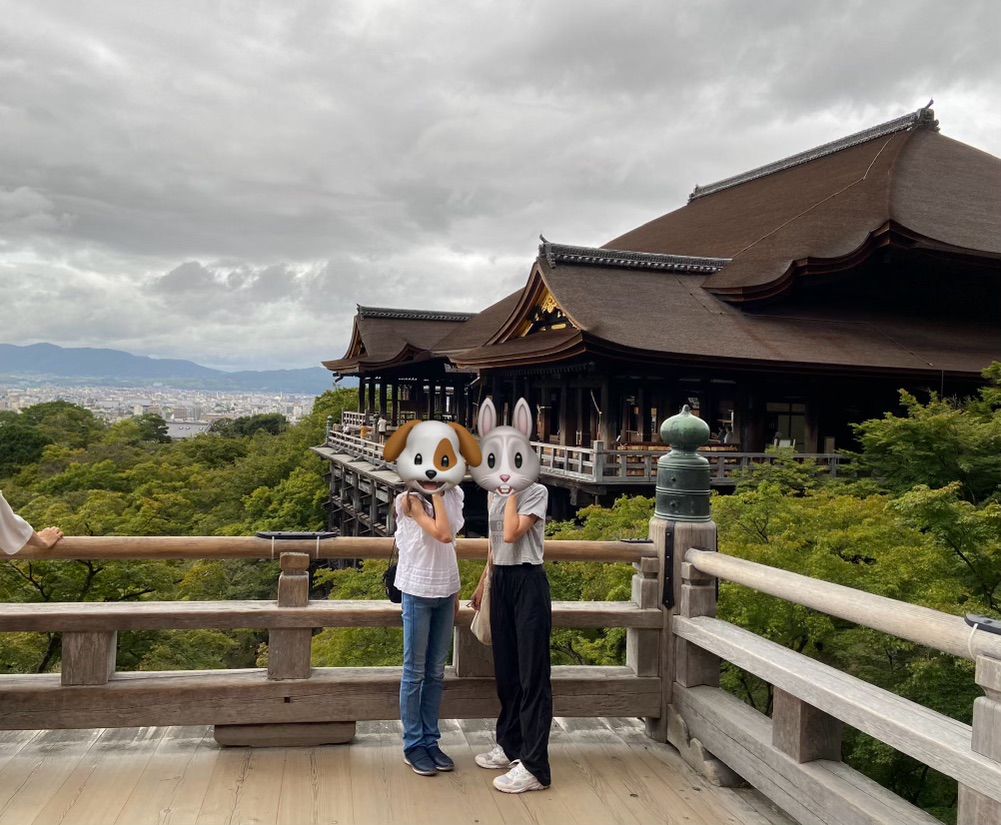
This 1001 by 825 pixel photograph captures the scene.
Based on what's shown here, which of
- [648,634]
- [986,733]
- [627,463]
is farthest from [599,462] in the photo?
[986,733]

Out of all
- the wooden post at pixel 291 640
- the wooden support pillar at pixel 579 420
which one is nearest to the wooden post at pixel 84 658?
the wooden post at pixel 291 640

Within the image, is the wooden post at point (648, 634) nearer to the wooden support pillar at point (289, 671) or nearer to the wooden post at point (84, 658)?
the wooden support pillar at point (289, 671)

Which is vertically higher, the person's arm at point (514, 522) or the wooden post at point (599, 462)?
the person's arm at point (514, 522)

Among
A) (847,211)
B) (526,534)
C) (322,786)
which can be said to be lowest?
(322,786)

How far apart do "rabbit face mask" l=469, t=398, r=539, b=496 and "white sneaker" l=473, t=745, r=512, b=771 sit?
1.16 m

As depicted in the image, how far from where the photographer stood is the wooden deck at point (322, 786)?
10.3 feet

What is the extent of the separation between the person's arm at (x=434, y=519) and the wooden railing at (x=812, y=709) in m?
1.25

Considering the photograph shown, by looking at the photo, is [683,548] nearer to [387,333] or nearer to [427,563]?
[427,563]

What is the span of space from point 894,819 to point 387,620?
2156 millimetres

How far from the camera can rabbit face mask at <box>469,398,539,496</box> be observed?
3.41 m

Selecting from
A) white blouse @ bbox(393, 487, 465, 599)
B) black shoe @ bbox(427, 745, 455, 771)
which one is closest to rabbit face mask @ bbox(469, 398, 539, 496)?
white blouse @ bbox(393, 487, 465, 599)

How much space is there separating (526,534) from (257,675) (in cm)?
144

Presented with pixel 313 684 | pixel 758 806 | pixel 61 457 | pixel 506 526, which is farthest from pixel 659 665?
pixel 61 457

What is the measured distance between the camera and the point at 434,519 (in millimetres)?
3375
